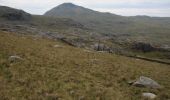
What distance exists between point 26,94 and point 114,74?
10.5 m

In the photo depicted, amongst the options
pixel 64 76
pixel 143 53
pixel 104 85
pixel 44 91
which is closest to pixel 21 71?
pixel 64 76

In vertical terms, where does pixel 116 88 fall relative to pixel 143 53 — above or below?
above

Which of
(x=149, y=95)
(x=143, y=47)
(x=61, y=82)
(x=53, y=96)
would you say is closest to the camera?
(x=53, y=96)

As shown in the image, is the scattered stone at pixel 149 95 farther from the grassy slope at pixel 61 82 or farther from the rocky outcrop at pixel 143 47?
the rocky outcrop at pixel 143 47

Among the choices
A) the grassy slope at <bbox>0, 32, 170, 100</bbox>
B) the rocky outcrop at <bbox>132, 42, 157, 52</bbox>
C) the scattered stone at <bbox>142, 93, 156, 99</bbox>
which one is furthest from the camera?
the rocky outcrop at <bbox>132, 42, 157, 52</bbox>

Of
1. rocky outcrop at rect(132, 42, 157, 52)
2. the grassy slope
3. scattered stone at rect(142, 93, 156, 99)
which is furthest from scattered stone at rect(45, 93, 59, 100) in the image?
rocky outcrop at rect(132, 42, 157, 52)

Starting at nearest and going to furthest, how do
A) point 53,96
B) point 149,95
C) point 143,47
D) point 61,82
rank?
point 53,96 < point 149,95 < point 61,82 < point 143,47

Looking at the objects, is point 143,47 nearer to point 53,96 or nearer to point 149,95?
point 149,95

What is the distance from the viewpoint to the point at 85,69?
24891mm

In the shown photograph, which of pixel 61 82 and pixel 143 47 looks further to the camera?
pixel 143 47

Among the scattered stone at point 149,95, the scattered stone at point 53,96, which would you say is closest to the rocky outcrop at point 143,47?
the scattered stone at point 149,95

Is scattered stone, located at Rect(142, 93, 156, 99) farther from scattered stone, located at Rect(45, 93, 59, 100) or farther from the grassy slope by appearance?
scattered stone, located at Rect(45, 93, 59, 100)

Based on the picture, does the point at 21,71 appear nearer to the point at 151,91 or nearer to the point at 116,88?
the point at 116,88

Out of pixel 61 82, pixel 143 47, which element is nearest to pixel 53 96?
pixel 61 82
